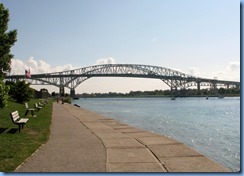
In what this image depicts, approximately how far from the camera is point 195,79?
502 feet

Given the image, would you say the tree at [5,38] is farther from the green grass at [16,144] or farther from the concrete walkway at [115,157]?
the concrete walkway at [115,157]

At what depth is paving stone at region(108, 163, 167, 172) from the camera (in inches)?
221

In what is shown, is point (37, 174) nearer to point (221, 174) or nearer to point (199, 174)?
point (199, 174)

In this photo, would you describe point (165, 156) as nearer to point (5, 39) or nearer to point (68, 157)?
point (68, 157)

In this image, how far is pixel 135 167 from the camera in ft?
19.1

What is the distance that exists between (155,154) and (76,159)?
1.78 metres

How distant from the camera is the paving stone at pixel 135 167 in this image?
561cm


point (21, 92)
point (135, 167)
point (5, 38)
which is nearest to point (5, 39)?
point (5, 38)

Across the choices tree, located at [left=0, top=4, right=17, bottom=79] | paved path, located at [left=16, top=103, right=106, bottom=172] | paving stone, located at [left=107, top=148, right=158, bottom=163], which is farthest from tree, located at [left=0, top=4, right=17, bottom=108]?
paving stone, located at [left=107, top=148, right=158, bottom=163]

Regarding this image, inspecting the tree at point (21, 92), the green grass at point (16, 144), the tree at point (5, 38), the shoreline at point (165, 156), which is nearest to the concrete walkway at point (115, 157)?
the shoreline at point (165, 156)

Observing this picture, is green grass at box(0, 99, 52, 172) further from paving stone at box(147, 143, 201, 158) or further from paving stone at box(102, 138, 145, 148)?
paving stone at box(147, 143, 201, 158)

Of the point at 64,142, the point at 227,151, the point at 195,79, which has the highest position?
the point at 195,79

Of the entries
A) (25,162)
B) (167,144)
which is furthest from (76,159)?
(167,144)

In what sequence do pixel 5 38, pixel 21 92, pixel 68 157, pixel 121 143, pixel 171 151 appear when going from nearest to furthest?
pixel 68 157 < pixel 171 151 < pixel 121 143 < pixel 5 38 < pixel 21 92
